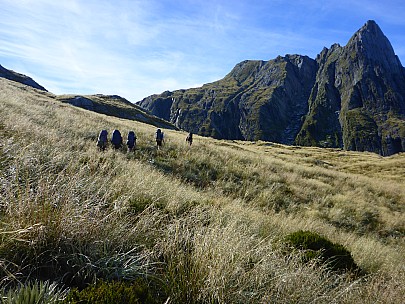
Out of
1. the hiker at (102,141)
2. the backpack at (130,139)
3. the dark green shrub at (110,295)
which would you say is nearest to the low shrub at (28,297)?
the dark green shrub at (110,295)

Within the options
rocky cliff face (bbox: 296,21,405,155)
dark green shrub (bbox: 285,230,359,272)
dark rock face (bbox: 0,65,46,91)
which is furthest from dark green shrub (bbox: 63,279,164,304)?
rocky cliff face (bbox: 296,21,405,155)

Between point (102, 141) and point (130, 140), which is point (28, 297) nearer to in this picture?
point (102, 141)

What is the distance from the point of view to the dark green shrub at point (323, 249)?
16.2 feet

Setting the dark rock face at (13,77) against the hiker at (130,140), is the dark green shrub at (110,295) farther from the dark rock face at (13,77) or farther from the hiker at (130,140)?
the dark rock face at (13,77)

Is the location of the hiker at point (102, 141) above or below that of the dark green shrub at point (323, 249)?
above

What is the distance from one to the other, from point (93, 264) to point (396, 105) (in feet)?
718

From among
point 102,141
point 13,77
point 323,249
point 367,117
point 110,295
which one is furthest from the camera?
point 367,117

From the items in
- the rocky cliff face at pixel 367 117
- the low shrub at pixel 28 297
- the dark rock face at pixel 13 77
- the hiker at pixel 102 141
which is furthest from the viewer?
the rocky cliff face at pixel 367 117

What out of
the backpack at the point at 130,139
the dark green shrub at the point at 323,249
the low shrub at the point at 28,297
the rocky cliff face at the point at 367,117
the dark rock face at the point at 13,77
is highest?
the rocky cliff face at the point at 367,117

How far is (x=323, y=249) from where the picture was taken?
5.00 metres

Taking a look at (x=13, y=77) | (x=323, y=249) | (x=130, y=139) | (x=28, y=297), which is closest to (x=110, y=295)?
(x=28, y=297)

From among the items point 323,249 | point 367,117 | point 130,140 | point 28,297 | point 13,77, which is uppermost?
point 367,117

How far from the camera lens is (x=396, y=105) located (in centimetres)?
18062

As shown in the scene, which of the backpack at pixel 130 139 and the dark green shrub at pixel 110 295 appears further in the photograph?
the backpack at pixel 130 139
